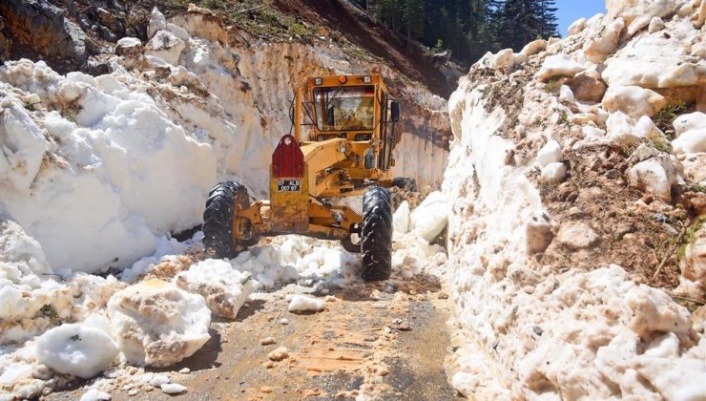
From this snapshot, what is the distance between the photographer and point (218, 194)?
7.53m

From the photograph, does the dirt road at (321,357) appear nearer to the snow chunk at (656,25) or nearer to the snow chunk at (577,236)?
the snow chunk at (577,236)

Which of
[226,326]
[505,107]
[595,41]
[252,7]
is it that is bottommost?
[226,326]

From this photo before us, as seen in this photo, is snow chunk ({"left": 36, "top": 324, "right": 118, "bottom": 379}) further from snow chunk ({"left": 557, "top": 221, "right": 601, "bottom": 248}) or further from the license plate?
snow chunk ({"left": 557, "top": 221, "right": 601, "bottom": 248})

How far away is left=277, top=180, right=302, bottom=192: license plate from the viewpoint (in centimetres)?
696

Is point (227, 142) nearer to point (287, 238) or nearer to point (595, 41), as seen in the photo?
point (287, 238)

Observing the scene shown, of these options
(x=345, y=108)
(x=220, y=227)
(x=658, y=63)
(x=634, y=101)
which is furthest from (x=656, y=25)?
(x=220, y=227)

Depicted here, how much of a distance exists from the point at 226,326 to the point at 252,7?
14165mm

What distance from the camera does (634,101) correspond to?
4.53 metres

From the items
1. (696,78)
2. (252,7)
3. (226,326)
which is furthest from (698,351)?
(252,7)

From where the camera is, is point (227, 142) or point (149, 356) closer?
point (149, 356)

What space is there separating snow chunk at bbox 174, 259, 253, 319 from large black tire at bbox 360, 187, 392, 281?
1657mm

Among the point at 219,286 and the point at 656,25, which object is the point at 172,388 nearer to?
the point at 219,286

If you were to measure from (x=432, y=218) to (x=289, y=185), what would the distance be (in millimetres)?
2986

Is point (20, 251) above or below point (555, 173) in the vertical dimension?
below
